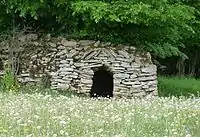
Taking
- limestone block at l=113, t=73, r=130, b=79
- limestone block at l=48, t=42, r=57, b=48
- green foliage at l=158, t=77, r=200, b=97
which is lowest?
green foliage at l=158, t=77, r=200, b=97

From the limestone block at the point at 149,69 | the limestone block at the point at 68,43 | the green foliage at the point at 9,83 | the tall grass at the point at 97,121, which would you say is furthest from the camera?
the limestone block at the point at 68,43

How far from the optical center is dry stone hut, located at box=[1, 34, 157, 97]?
18312 mm

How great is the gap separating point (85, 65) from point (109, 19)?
2099 mm

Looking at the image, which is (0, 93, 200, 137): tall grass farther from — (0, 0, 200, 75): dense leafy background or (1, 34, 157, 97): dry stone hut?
(1, 34, 157, 97): dry stone hut

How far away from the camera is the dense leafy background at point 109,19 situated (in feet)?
55.4

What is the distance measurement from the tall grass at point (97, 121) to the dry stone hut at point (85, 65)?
304 inches

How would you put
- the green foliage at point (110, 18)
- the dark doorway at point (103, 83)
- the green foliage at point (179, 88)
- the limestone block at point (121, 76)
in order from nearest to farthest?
the green foliage at point (110, 18), the limestone block at point (121, 76), the dark doorway at point (103, 83), the green foliage at point (179, 88)

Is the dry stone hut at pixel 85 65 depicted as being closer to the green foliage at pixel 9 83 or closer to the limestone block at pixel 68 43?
the limestone block at pixel 68 43

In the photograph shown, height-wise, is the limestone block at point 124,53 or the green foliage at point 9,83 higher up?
the limestone block at point 124,53

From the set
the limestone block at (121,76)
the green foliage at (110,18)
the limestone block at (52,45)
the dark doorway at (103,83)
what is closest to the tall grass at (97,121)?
the green foliage at (110,18)

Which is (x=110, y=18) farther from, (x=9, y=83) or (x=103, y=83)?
(x=103, y=83)

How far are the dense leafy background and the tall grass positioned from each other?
673 cm

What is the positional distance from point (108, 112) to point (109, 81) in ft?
36.2

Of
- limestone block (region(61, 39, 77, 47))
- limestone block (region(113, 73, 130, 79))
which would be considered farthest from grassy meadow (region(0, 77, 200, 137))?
limestone block (region(61, 39, 77, 47))
